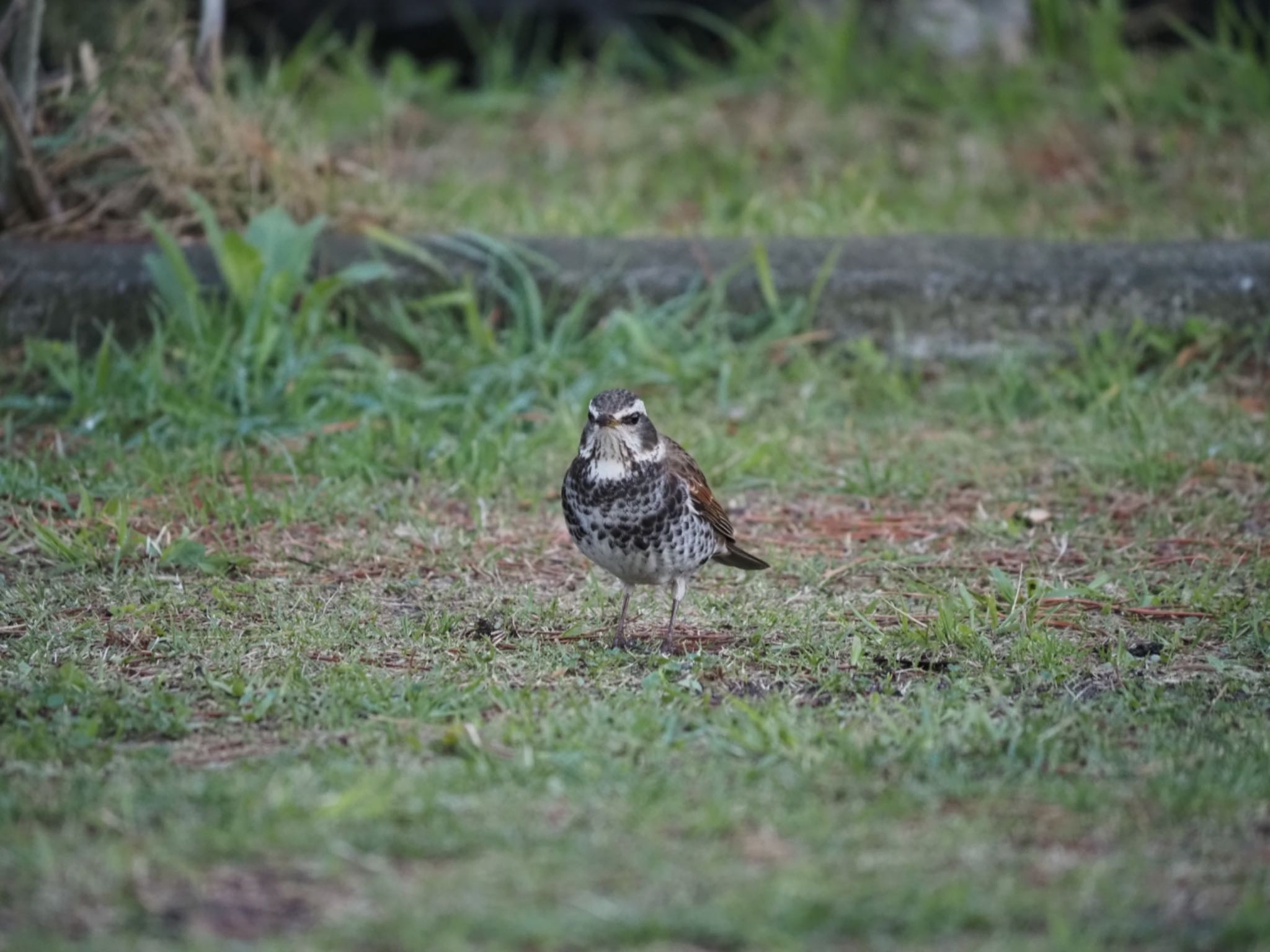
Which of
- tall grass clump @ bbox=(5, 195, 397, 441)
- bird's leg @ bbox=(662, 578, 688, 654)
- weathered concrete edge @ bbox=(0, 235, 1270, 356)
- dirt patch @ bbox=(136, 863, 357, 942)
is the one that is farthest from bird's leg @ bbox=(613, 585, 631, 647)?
weathered concrete edge @ bbox=(0, 235, 1270, 356)

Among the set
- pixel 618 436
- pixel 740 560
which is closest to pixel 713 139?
pixel 740 560

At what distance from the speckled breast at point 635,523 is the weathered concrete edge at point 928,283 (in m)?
2.63

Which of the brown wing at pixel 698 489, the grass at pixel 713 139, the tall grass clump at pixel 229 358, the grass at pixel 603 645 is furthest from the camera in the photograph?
the grass at pixel 713 139

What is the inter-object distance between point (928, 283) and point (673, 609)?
119 inches

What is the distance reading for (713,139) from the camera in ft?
30.4

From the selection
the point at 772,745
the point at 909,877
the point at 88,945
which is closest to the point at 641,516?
the point at 772,745

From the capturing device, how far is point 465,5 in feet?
35.2

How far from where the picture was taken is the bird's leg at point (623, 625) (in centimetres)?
453

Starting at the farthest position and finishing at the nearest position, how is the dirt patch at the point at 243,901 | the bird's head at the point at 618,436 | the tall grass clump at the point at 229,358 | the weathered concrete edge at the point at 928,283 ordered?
1. the weathered concrete edge at the point at 928,283
2. the tall grass clump at the point at 229,358
3. the bird's head at the point at 618,436
4. the dirt patch at the point at 243,901

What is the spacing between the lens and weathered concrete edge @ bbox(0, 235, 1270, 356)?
7141mm

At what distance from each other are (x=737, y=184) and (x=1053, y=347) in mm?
2372

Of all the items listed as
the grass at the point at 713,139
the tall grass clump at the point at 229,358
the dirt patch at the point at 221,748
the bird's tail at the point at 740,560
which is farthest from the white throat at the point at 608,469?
the grass at the point at 713,139

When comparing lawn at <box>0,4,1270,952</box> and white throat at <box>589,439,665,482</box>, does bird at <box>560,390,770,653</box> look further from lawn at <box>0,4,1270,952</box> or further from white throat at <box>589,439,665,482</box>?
lawn at <box>0,4,1270,952</box>

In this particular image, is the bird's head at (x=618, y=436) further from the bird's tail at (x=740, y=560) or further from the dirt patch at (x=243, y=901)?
the dirt patch at (x=243, y=901)
